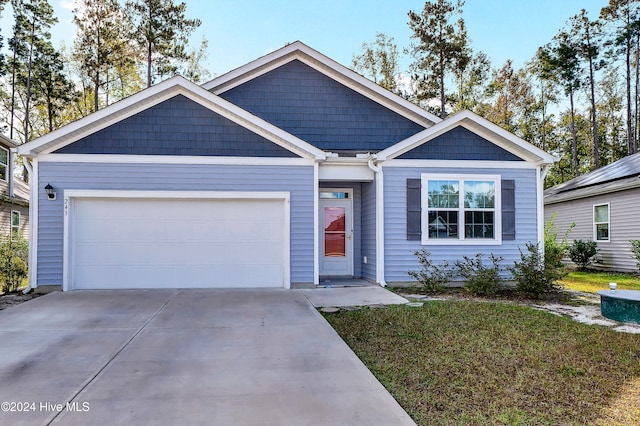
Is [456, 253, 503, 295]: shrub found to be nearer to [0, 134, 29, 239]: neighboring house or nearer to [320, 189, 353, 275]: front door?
[320, 189, 353, 275]: front door

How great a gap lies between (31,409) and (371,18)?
24.2 meters

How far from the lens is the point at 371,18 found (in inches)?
906

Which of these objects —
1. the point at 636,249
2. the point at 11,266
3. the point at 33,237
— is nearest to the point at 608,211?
the point at 636,249

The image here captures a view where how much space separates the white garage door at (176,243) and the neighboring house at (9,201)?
812 centimetres

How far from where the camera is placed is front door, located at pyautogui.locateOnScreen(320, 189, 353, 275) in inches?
401

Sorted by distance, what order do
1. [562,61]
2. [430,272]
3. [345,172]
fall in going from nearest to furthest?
[430,272], [345,172], [562,61]

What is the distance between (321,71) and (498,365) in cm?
889

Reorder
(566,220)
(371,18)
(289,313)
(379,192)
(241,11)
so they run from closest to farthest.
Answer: (289,313), (379,192), (566,220), (241,11), (371,18)

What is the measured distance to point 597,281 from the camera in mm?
10641

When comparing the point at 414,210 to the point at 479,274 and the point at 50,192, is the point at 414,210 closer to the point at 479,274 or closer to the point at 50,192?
the point at 479,274

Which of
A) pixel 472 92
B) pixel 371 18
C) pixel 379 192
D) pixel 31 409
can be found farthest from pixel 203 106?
pixel 472 92

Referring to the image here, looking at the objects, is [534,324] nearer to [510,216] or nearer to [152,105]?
[510,216]

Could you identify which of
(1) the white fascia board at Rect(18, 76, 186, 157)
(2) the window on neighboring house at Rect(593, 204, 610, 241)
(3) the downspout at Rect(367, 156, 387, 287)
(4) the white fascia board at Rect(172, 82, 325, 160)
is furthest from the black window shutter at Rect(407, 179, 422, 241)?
(2) the window on neighboring house at Rect(593, 204, 610, 241)

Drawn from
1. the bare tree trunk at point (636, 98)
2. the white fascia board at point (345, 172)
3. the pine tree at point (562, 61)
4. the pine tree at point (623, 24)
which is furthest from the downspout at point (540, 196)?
the bare tree trunk at point (636, 98)
